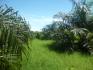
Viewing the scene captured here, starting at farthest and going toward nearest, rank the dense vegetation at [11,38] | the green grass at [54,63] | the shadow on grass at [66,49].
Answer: the shadow on grass at [66,49] < the green grass at [54,63] < the dense vegetation at [11,38]

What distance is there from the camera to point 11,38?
6770 millimetres

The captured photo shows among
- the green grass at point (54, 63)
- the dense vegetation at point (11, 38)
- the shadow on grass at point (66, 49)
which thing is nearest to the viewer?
the dense vegetation at point (11, 38)

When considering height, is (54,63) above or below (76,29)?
below

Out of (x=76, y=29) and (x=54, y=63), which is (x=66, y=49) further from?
(x=54, y=63)

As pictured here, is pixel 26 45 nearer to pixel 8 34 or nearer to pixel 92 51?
pixel 8 34

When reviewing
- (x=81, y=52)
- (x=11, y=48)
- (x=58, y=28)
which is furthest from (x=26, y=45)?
(x=58, y=28)

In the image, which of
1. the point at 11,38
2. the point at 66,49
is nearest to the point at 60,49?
the point at 66,49

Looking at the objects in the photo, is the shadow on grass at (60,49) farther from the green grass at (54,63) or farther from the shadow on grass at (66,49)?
the green grass at (54,63)

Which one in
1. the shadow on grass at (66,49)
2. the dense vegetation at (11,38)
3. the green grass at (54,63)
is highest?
the dense vegetation at (11,38)

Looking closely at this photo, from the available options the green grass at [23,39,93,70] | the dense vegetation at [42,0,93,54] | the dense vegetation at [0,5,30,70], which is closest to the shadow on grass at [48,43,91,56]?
the dense vegetation at [42,0,93,54]

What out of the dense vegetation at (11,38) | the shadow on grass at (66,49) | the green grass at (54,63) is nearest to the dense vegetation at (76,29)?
the shadow on grass at (66,49)

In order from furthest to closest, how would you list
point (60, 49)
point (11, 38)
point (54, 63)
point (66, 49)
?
point (60, 49) → point (66, 49) → point (54, 63) → point (11, 38)

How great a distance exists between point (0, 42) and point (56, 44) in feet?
25.8

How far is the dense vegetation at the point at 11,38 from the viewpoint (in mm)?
6781
